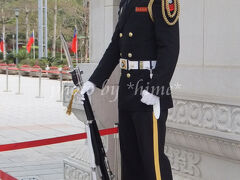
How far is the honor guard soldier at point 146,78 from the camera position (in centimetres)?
243

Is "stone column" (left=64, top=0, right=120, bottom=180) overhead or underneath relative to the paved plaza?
overhead

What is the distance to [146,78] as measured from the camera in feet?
8.34

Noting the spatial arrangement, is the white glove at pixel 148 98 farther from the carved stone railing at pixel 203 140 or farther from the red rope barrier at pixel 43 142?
the red rope barrier at pixel 43 142

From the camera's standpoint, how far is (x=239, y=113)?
8.70ft

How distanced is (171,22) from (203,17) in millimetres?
762

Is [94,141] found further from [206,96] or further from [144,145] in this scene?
[206,96]

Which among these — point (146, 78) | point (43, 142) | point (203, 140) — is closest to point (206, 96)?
point (203, 140)

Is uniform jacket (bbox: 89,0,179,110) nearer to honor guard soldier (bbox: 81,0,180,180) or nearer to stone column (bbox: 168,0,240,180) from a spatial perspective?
honor guard soldier (bbox: 81,0,180,180)

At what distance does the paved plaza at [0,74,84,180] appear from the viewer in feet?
16.4

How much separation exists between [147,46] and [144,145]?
0.54 metres

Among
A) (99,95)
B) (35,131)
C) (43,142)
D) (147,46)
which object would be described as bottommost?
(35,131)

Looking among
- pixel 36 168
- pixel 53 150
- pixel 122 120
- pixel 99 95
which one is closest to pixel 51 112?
pixel 53 150

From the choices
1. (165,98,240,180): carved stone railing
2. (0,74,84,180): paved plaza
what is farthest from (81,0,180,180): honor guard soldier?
(0,74,84,180): paved plaza

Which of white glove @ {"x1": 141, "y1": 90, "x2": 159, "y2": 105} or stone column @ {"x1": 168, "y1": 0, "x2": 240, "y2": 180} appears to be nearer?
white glove @ {"x1": 141, "y1": 90, "x2": 159, "y2": 105}
